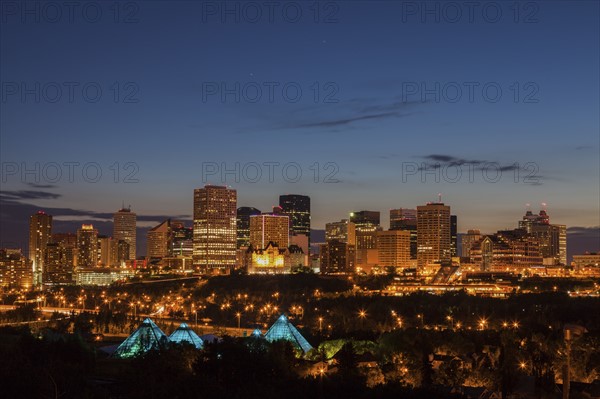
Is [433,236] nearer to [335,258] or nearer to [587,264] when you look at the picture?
[335,258]

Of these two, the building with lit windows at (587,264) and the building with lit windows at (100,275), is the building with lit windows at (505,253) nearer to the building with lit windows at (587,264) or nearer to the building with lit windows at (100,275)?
the building with lit windows at (587,264)

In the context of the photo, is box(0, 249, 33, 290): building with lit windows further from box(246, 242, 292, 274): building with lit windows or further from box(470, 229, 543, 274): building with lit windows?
box(470, 229, 543, 274): building with lit windows

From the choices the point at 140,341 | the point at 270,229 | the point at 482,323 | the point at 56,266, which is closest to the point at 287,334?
the point at 140,341

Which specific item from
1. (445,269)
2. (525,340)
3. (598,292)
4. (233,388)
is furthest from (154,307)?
(233,388)

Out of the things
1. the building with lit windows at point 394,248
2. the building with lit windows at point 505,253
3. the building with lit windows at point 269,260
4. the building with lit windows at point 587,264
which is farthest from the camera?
the building with lit windows at point 394,248

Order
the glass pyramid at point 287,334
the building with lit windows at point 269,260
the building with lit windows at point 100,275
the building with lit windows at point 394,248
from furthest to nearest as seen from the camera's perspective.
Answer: the building with lit windows at point 394,248 → the building with lit windows at point 100,275 → the building with lit windows at point 269,260 → the glass pyramid at point 287,334

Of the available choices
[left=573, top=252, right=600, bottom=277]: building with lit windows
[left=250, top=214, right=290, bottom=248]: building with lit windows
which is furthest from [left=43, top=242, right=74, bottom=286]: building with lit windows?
[left=573, top=252, right=600, bottom=277]: building with lit windows

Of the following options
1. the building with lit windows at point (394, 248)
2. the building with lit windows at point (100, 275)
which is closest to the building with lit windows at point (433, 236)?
the building with lit windows at point (394, 248)
